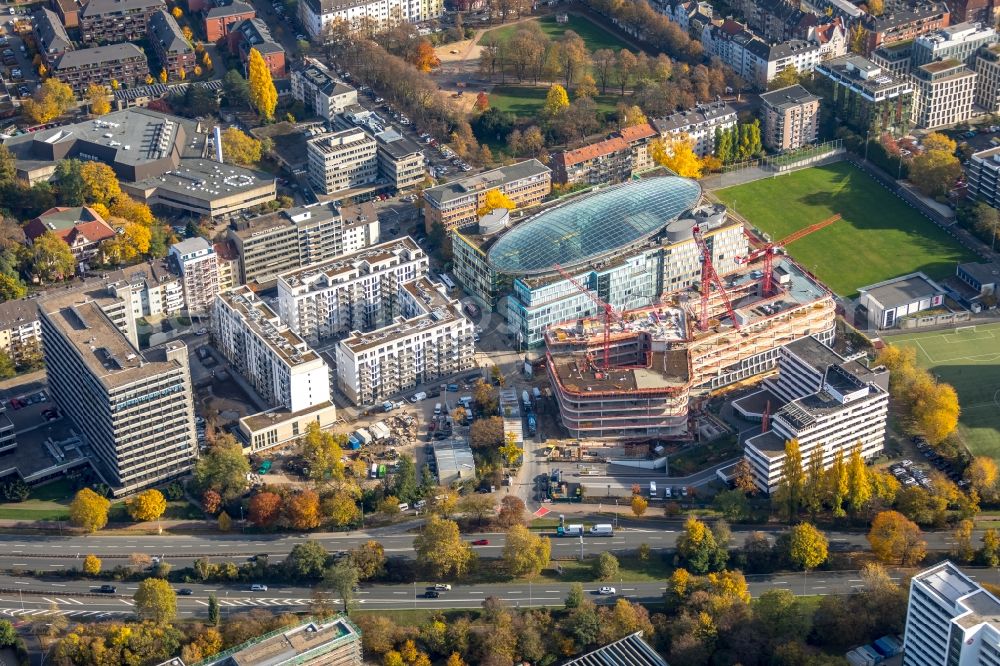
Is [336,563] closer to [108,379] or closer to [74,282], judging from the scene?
[108,379]

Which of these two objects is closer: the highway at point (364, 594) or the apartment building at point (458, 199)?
the highway at point (364, 594)

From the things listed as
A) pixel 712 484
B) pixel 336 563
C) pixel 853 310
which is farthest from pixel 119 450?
pixel 853 310

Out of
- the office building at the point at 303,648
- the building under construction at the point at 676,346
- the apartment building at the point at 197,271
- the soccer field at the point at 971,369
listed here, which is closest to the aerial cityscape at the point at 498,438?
the office building at the point at 303,648

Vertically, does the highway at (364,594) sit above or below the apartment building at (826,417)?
below

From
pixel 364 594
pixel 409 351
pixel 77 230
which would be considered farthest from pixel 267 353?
pixel 77 230

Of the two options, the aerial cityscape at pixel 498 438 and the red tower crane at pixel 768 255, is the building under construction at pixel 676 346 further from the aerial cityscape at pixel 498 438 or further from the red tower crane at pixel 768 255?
the aerial cityscape at pixel 498 438

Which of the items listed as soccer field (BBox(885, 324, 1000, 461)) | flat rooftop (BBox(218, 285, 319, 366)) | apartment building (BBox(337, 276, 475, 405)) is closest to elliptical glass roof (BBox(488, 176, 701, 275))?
apartment building (BBox(337, 276, 475, 405))
